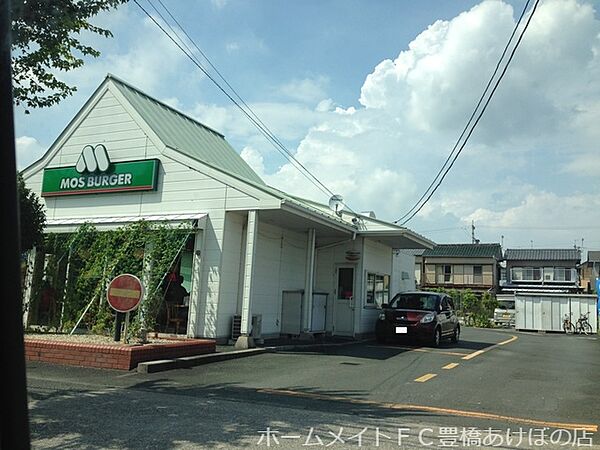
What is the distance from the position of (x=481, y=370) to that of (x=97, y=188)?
35.0 ft

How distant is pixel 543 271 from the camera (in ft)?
191

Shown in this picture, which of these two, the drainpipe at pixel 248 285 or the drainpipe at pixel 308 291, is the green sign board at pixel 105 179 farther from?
the drainpipe at pixel 308 291

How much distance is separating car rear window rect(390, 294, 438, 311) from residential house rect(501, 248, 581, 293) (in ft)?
145

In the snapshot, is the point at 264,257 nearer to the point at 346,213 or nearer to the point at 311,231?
the point at 311,231

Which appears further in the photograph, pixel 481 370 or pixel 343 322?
pixel 343 322

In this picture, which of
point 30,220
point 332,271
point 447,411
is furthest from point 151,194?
point 447,411

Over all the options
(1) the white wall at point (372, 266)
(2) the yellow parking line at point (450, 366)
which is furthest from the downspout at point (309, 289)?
(2) the yellow parking line at point (450, 366)

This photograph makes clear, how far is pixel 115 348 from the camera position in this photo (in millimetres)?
9391

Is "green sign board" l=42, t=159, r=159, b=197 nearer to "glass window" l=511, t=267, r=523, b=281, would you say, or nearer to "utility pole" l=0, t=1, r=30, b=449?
"utility pole" l=0, t=1, r=30, b=449

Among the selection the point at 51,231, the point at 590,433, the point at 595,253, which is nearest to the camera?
the point at 590,433

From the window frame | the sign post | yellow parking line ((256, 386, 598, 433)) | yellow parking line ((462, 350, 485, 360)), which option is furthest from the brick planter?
the window frame

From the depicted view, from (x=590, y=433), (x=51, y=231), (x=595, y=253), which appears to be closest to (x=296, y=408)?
(x=590, y=433)

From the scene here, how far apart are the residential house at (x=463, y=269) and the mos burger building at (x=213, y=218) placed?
123ft

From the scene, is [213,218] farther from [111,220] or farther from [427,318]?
[427,318]
